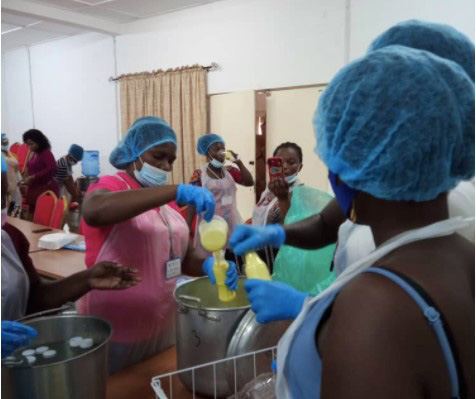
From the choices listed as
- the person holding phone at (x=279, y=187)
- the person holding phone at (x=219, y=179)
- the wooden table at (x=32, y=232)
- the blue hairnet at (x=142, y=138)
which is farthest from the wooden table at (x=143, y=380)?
the person holding phone at (x=219, y=179)

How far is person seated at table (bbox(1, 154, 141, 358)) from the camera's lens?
3.96ft

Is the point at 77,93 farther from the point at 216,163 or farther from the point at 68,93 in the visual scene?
the point at 216,163

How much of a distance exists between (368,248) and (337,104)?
42cm

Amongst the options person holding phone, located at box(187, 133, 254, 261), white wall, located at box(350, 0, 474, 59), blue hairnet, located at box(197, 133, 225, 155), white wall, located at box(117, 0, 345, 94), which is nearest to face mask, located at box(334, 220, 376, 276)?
person holding phone, located at box(187, 133, 254, 261)

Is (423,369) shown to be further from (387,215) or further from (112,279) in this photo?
(112,279)

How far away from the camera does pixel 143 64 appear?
5.76 meters

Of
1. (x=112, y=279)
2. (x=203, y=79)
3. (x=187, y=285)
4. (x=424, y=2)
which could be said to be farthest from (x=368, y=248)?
(x=203, y=79)

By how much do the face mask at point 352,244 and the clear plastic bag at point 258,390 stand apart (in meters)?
0.31

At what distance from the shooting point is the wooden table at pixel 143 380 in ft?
3.55

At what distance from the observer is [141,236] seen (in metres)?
1.42

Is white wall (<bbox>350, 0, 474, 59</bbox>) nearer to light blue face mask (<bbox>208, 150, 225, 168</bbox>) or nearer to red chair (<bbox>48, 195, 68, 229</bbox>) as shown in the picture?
light blue face mask (<bbox>208, 150, 225, 168</bbox>)

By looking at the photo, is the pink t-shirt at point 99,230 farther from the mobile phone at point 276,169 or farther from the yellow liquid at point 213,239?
the mobile phone at point 276,169

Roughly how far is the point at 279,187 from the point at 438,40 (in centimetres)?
166

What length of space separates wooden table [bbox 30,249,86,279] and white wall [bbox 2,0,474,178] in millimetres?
2971
